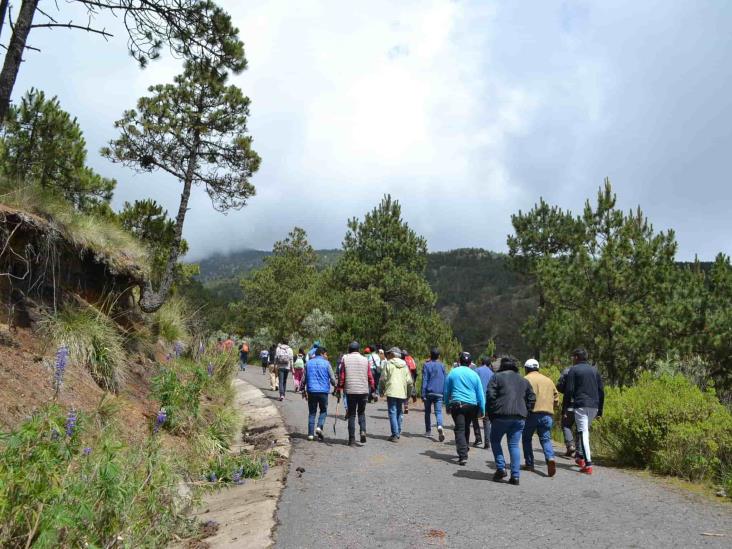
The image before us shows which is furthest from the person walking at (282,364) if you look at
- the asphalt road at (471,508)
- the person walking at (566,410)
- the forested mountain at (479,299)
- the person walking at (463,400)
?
the forested mountain at (479,299)

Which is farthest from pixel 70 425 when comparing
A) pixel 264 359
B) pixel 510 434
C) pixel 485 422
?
pixel 264 359

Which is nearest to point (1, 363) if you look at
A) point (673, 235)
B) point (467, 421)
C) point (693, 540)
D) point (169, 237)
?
point (467, 421)

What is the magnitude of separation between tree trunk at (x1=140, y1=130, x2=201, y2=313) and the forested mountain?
51.5 metres

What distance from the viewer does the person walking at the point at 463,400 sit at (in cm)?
877

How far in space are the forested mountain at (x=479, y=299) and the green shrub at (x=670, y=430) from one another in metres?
59.4

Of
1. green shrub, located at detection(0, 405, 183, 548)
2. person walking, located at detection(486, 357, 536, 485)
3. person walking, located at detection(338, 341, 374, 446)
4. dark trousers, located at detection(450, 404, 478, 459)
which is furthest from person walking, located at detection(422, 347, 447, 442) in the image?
green shrub, located at detection(0, 405, 183, 548)

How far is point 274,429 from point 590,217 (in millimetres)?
13132

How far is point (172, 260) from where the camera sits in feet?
48.7

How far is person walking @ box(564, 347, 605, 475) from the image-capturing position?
8633mm

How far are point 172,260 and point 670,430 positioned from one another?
1245 cm

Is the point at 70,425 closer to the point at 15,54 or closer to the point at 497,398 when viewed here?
the point at 497,398

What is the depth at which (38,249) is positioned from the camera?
852 cm

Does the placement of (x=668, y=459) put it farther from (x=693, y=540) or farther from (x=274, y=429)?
(x=274, y=429)

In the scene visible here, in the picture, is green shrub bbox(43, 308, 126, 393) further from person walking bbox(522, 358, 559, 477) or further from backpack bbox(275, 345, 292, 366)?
backpack bbox(275, 345, 292, 366)
